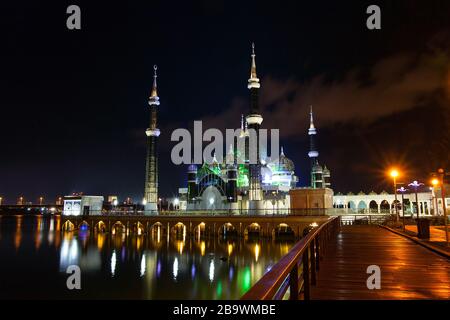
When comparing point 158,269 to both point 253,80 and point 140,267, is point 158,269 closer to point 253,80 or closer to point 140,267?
point 140,267

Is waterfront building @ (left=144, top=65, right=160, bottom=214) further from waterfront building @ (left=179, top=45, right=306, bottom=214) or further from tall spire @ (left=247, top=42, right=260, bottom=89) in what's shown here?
tall spire @ (left=247, top=42, right=260, bottom=89)

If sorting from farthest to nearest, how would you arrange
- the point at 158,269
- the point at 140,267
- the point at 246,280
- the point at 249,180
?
the point at 249,180 < the point at 140,267 < the point at 158,269 < the point at 246,280

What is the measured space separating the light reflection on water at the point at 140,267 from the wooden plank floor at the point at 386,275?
14.8 metres

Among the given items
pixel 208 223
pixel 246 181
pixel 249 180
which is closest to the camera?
pixel 208 223

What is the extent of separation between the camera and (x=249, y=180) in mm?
74562

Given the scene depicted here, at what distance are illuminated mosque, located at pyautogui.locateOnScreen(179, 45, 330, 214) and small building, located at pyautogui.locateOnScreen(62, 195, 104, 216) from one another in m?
22.0

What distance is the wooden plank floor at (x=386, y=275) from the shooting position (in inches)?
274

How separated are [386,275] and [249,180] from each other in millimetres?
65721

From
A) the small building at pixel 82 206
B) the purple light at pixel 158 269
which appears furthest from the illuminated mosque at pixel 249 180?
the purple light at pixel 158 269

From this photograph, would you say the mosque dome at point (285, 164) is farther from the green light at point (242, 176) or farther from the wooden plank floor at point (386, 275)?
the wooden plank floor at point (386, 275)

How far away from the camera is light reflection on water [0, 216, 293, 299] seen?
88.3 ft

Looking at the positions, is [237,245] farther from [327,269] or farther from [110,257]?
[327,269]

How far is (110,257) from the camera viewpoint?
43094 millimetres

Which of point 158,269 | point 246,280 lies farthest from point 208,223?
point 246,280
